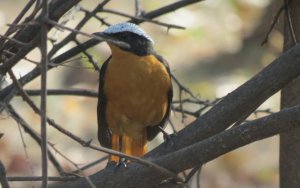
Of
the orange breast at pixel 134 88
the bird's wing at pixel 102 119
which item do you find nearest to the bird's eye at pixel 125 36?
the orange breast at pixel 134 88

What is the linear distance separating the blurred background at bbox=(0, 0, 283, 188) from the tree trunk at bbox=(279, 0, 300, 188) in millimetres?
817

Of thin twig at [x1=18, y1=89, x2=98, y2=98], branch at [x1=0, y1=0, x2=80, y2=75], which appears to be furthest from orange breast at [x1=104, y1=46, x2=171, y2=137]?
branch at [x1=0, y1=0, x2=80, y2=75]

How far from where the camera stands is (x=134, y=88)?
16.5 feet

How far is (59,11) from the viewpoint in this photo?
3.12m

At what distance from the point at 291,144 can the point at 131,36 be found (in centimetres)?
140

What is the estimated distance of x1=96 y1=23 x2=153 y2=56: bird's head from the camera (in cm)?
477

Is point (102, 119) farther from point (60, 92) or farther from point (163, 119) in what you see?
point (60, 92)

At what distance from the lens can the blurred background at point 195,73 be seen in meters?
7.88

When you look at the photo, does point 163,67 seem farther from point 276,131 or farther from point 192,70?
point 192,70

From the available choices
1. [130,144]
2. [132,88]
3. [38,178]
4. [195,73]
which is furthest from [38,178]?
[195,73]

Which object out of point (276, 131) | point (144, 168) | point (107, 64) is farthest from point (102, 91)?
point (276, 131)

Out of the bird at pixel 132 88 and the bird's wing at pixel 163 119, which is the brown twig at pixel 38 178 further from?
the bird's wing at pixel 163 119

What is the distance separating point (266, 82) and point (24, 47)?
3.43 ft

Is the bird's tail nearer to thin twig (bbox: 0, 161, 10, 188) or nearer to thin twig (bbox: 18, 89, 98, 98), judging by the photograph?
thin twig (bbox: 18, 89, 98, 98)
